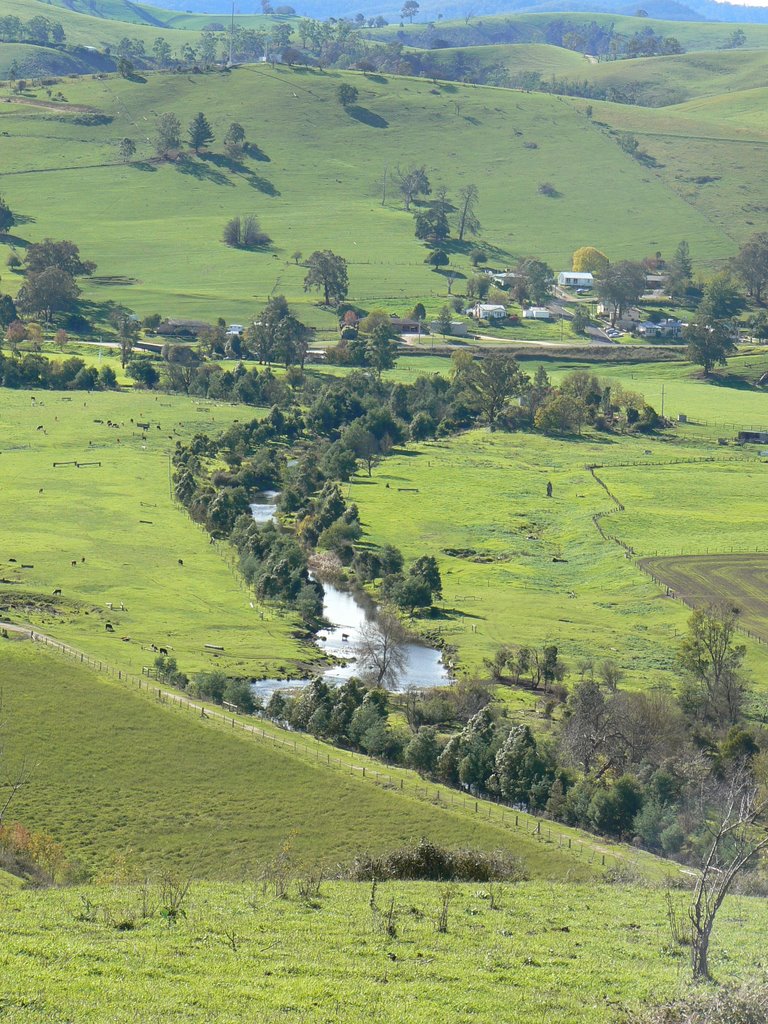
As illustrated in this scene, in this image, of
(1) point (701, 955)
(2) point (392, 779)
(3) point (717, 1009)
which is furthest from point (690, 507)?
(3) point (717, 1009)

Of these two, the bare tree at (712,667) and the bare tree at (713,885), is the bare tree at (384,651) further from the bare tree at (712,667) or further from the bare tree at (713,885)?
the bare tree at (713,885)

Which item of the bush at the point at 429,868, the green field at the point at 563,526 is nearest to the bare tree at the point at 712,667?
the green field at the point at 563,526

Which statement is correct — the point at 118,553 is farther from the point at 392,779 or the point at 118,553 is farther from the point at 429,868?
the point at 429,868

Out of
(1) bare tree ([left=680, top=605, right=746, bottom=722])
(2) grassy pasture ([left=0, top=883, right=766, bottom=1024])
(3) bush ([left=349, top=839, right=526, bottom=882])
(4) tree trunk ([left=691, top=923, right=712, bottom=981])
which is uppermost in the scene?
(4) tree trunk ([left=691, top=923, right=712, bottom=981])

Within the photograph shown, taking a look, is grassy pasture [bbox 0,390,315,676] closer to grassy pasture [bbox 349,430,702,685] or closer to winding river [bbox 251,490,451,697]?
winding river [bbox 251,490,451,697]

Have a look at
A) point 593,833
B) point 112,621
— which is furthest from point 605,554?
point 593,833

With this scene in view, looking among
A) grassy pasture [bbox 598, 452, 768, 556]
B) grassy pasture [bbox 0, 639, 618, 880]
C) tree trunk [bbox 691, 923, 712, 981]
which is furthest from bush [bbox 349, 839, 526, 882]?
grassy pasture [bbox 598, 452, 768, 556]
